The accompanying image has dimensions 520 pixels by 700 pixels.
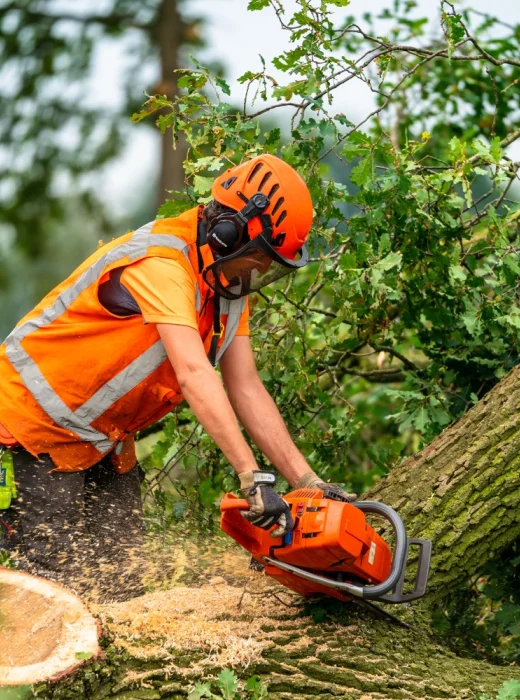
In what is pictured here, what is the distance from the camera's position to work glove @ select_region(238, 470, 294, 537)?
2.98 m

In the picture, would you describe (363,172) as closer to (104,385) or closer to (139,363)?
(139,363)

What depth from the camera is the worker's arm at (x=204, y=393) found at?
3.06 metres

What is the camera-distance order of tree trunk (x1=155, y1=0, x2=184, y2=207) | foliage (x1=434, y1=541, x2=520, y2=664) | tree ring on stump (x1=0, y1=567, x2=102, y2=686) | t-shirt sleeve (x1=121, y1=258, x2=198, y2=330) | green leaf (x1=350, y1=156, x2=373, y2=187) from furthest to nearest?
Result: tree trunk (x1=155, y1=0, x2=184, y2=207) → green leaf (x1=350, y1=156, x2=373, y2=187) → foliage (x1=434, y1=541, x2=520, y2=664) → t-shirt sleeve (x1=121, y1=258, x2=198, y2=330) → tree ring on stump (x1=0, y1=567, x2=102, y2=686)

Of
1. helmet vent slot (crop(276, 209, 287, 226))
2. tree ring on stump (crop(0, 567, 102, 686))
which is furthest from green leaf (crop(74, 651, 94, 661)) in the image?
helmet vent slot (crop(276, 209, 287, 226))

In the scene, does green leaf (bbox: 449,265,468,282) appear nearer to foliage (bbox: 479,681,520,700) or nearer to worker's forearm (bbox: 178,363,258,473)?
worker's forearm (bbox: 178,363,258,473)

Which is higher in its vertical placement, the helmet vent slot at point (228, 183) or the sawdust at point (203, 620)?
the helmet vent slot at point (228, 183)

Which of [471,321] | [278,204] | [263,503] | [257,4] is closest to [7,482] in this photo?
[263,503]

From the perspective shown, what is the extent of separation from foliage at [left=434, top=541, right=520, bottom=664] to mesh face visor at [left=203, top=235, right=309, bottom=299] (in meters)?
1.77

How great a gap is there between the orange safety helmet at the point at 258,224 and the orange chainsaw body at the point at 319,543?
0.86 metres

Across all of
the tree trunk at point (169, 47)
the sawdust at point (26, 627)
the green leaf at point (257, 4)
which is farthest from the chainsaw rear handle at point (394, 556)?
the tree trunk at point (169, 47)

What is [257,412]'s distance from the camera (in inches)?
144

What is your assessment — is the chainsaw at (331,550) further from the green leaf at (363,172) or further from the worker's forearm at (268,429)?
the green leaf at (363,172)

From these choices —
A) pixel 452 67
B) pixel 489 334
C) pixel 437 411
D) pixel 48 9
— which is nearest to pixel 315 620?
pixel 437 411

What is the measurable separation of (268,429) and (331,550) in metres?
0.80
